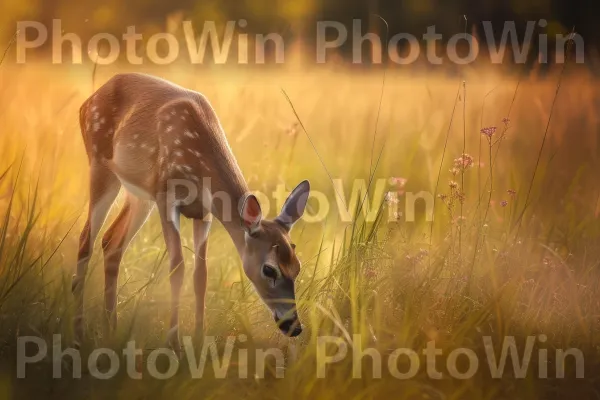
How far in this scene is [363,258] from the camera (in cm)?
534

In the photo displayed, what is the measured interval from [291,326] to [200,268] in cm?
81

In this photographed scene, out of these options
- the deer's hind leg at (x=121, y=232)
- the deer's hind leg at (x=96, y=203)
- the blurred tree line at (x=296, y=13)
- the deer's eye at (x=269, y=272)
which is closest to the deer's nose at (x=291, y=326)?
the deer's eye at (x=269, y=272)

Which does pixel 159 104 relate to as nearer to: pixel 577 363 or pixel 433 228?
pixel 433 228

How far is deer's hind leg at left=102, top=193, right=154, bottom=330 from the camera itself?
18.9 feet

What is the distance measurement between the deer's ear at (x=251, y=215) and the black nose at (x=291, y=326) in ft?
1.79

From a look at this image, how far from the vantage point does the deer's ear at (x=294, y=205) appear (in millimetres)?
5113

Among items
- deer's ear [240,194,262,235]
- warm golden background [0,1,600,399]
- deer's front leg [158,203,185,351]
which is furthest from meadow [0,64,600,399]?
deer's ear [240,194,262,235]

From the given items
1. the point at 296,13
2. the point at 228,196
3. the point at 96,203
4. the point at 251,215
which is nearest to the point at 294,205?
the point at 251,215

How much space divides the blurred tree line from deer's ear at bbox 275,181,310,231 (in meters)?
6.75

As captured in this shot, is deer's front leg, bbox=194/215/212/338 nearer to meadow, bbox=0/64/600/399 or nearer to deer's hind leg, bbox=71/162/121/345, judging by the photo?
meadow, bbox=0/64/600/399

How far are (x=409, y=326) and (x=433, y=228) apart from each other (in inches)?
53.5

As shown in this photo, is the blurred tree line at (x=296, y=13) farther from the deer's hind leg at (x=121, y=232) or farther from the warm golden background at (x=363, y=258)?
the deer's hind leg at (x=121, y=232)

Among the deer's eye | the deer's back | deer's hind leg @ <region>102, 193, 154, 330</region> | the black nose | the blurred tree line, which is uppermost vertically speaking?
the blurred tree line

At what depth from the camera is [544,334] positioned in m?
5.03
